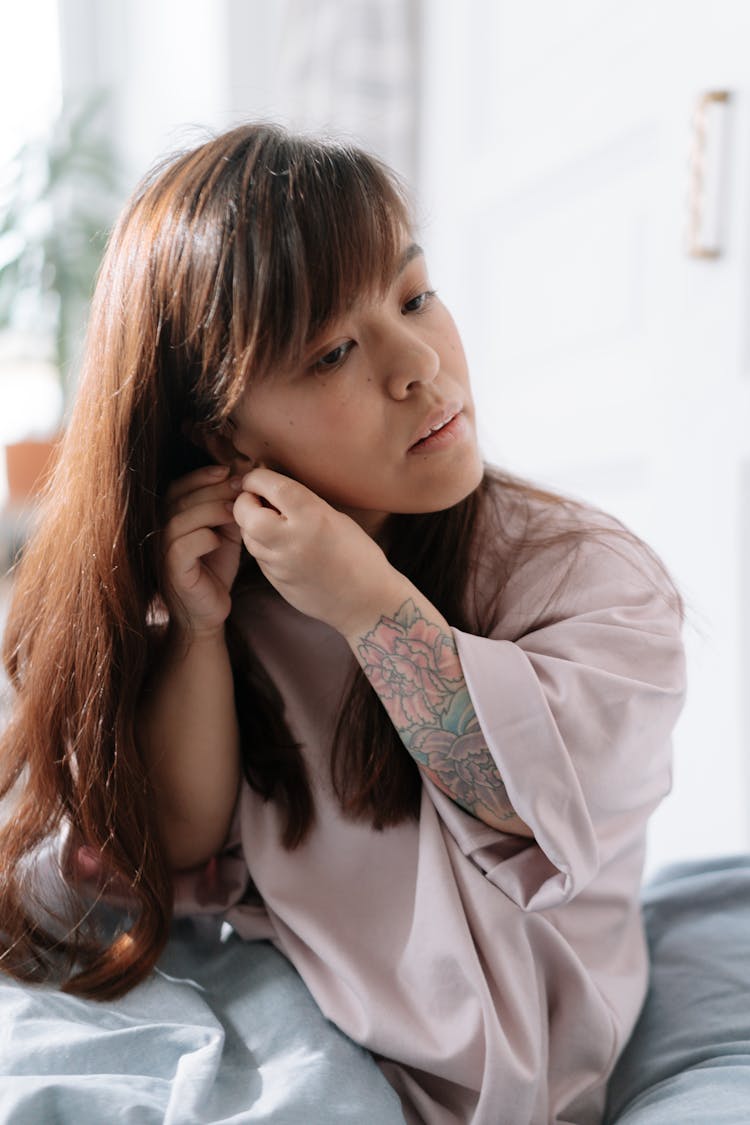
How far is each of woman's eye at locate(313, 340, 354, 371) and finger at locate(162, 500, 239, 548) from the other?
0.16 metres

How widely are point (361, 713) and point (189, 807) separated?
0.18 meters

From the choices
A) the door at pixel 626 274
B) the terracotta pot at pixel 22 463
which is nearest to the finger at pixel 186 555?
the door at pixel 626 274

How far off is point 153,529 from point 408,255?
0.30m

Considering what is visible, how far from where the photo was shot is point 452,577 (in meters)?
1.01

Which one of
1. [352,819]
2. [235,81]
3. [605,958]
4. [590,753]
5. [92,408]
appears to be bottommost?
[605,958]

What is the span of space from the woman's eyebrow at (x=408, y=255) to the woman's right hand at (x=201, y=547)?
0.22 metres

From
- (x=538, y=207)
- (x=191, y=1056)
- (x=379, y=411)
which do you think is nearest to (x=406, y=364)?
(x=379, y=411)

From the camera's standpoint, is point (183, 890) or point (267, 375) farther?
point (183, 890)

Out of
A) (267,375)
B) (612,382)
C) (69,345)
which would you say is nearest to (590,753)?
(267,375)

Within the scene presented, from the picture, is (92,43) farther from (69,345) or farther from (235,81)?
(69,345)

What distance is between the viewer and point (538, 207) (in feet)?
7.80

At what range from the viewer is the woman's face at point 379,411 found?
2.91ft

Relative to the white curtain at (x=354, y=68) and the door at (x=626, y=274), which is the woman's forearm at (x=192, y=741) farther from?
the white curtain at (x=354, y=68)

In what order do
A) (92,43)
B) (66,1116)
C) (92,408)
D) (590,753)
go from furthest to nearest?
1. (92,43)
2. (92,408)
3. (590,753)
4. (66,1116)
